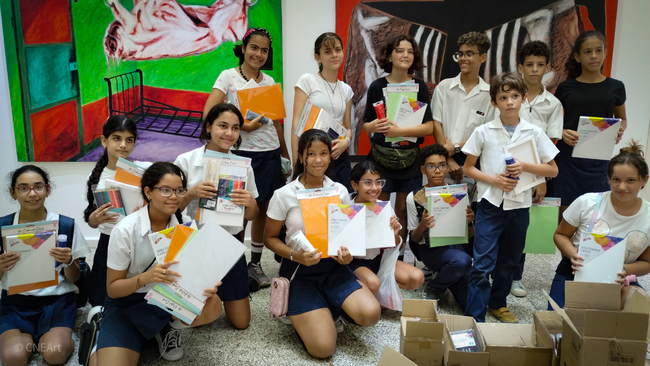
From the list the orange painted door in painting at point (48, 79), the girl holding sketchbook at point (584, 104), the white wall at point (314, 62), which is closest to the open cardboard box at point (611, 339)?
the girl holding sketchbook at point (584, 104)

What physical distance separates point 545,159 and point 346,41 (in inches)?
77.8

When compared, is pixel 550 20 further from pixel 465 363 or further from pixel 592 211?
pixel 465 363

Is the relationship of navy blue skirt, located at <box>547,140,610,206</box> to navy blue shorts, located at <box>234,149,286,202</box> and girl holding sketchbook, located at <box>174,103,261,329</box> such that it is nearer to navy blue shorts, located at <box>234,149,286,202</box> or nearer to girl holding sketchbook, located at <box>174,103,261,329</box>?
navy blue shorts, located at <box>234,149,286,202</box>

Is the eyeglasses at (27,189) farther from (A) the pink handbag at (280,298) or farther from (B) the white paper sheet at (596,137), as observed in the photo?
(B) the white paper sheet at (596,137)

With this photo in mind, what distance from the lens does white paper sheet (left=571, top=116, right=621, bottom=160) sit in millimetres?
2652

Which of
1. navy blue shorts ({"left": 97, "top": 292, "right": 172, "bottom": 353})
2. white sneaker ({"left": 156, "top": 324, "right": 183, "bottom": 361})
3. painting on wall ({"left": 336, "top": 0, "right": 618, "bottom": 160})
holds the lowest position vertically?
white sneaker ({"left": 156, "top": 324, "right": 183, "bottom": 361})

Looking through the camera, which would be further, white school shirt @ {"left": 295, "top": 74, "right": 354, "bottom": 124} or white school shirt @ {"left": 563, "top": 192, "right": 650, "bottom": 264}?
white school shirt @ {"left": 295, "top": 74, "right": 354, "bottom": 124}

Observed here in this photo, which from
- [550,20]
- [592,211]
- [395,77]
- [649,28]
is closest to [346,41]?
[395,77]

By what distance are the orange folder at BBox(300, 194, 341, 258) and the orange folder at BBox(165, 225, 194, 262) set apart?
0.64m

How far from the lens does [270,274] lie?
132 inches

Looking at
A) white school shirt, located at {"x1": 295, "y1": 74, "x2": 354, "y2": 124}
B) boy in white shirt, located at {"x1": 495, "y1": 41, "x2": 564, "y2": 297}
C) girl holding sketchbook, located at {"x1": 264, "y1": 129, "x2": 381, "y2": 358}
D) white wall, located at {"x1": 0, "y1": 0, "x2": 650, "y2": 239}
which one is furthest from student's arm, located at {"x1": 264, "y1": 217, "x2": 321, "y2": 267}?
white wall, located at {"x1": 0, "y1": 0, "x2": 650, "y2": 239}

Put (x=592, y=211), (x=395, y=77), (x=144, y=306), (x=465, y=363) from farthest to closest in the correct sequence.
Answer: (x=395, y=77), (x=592, y=211), (x=144, y=306), (x=465, y=363)

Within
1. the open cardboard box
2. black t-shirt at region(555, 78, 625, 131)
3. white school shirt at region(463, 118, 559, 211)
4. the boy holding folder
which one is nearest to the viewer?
the open cardboard box

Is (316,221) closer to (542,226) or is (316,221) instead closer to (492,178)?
(492,178)
